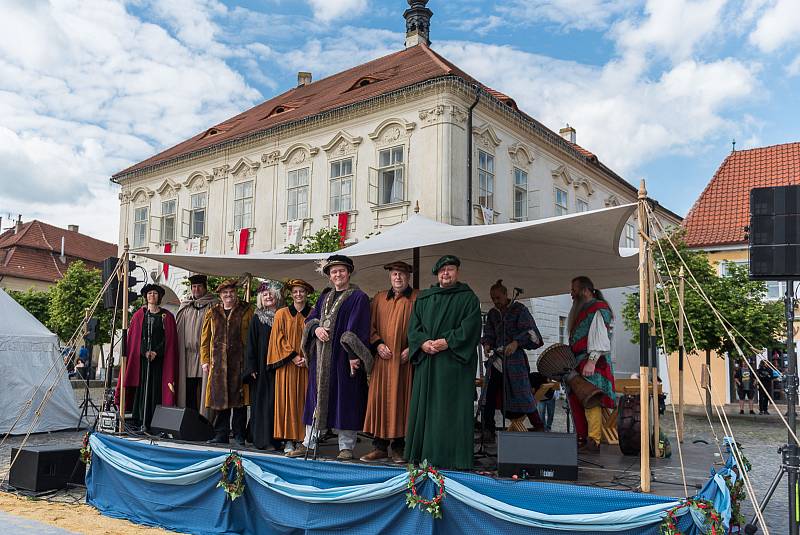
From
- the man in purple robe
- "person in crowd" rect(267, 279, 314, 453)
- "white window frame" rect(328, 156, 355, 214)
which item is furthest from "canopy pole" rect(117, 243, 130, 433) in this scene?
"white window frame" rect(328, 156, 355, 214)

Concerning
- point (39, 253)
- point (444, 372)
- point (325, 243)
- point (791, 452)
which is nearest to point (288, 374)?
point (444, 372)

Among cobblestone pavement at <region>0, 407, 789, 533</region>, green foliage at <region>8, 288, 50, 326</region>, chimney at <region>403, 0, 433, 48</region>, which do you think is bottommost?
cobblestone pavement at <region>0, 407, 789, 533</region>

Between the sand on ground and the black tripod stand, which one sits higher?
the black tripod stand

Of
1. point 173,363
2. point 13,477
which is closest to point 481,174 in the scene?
point 173,363

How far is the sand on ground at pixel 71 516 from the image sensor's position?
18.9 ft

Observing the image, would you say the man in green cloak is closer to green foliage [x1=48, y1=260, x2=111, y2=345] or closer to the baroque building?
the baroque building

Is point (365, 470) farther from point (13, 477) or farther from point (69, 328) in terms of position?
point (69, 328)

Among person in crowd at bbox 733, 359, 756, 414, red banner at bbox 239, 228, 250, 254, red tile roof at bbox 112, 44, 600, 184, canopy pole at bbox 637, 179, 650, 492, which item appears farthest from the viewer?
red banner at bbox 239, 228, 250, 254

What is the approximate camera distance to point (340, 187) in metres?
19.7

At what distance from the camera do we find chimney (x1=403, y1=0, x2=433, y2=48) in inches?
914

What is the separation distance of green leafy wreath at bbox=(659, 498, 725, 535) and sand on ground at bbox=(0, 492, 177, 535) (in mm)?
3995

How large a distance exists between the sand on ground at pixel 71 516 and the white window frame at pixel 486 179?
13.5 m

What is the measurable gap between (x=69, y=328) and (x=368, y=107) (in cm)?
1395

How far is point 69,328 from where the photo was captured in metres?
25.2
